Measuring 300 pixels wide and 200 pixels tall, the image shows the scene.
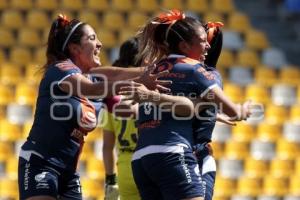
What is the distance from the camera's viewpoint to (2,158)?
1029 centimetres

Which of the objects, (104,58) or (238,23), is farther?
(238,23)

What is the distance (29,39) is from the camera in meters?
12.2

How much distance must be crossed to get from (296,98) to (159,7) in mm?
2606

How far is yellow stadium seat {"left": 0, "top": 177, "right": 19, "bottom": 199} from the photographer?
32.3 feet

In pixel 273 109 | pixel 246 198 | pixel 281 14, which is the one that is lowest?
pixel 246 198

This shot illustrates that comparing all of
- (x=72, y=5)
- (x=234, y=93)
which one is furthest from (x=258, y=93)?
(x=72, y=5)

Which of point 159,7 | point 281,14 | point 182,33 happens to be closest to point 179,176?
point 182,33

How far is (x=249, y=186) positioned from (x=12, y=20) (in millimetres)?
4192

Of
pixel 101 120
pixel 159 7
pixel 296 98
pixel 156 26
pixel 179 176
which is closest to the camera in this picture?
pixel 179 176

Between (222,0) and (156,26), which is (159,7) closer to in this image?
(222,0)

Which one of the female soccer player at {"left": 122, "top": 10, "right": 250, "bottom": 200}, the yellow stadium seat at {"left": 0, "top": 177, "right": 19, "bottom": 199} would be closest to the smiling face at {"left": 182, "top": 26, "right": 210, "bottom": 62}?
the female soccer player at {"left": 122, "top": 10, "right": 250, "bottom": 200}

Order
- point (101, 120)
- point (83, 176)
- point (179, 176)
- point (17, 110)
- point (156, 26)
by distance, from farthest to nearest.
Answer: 1. point (17, 110)
2. point (83, 176)
3. point (101, 120)
4. point (156, 26)
5. point (179, 176)

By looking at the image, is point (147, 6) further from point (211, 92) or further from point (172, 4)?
point (211, 92)

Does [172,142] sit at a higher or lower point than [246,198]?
higher
